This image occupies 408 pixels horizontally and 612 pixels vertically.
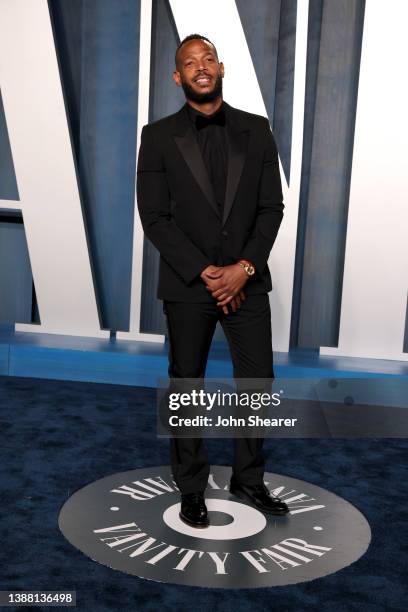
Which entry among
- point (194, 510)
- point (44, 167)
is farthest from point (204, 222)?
point (44, 167)

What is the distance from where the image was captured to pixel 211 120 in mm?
2428

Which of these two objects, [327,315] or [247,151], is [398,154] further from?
[247,151]

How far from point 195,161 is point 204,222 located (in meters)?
0.20

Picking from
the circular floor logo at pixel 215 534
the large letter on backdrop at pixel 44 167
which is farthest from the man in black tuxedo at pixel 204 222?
the large letter on backdrop at pixel 44 167

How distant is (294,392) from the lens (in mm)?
4012

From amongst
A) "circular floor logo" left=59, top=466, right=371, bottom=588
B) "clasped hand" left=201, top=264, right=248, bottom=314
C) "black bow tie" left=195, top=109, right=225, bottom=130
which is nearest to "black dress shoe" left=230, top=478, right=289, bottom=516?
"circular floor logo" left=59, top=466, right=371, bottom=588

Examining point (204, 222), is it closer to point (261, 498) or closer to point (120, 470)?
point (261, 498)

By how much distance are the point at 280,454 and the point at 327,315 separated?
57.8 inches

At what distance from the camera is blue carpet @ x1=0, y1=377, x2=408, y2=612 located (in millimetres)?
1968

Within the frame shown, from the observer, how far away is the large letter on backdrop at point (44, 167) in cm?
428

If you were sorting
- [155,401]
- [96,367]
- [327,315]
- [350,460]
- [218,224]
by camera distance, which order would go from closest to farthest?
1. [218,224]
2. [350,460]
3. [155,401]
4. [96,367]
5. [327,315]

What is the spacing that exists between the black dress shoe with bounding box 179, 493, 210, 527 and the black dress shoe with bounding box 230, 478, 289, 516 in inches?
8.0

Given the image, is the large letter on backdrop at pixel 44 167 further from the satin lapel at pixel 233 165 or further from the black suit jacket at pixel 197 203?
the satin lapel at pixel 233 165

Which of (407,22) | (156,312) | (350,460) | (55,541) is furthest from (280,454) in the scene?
(407,22)
